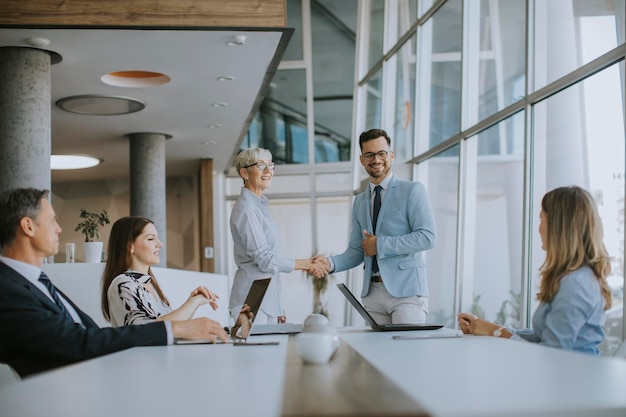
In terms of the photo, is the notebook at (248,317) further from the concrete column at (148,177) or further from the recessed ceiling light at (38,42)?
the concrete column at (148,177)

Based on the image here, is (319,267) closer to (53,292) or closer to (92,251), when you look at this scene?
(53,292)

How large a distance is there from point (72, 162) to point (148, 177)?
2522 millimetres

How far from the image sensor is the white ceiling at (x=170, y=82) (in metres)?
5.79

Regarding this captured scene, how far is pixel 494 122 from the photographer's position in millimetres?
6043

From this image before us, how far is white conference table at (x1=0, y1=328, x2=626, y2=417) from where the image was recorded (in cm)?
131

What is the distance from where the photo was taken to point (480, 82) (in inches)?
261

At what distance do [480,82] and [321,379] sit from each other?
213 inches

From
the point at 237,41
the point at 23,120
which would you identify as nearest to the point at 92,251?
the point at 23,120

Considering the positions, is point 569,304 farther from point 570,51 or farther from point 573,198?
point 570,51

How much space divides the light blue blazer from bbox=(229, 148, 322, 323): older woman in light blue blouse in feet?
1.49

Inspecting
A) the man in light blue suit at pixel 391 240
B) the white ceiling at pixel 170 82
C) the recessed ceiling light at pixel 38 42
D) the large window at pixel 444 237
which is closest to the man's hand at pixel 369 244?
the man in light blue suit at pixel 391 240

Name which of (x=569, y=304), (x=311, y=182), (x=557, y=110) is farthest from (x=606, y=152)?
(x=311, y=182)

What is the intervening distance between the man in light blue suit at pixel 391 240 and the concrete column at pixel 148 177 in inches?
246

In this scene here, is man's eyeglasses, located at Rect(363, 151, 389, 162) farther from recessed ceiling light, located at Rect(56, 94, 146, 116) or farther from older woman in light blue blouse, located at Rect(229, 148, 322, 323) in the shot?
recessed ceiling light, located at Rect(56, 94, 146, 116)
